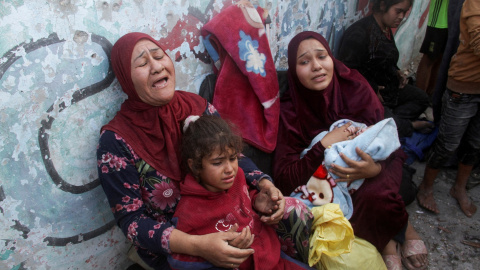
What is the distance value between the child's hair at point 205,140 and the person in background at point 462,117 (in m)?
1.88

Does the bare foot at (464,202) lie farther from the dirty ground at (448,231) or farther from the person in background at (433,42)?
the person in background at (433,42)

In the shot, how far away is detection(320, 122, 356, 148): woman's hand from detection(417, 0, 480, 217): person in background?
102 cm

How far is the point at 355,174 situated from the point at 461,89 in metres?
1.22

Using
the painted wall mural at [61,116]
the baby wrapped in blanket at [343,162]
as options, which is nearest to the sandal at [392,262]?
the baby wrapped in blanket at [343,162]

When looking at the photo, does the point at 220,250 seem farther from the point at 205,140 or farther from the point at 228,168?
the point at 205,140

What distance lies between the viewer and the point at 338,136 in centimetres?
242

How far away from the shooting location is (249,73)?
2.52m

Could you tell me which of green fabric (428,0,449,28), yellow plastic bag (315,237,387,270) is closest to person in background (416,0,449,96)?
green fabric (428,0,449,28)

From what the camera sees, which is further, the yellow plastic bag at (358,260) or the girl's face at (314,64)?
the girl's face at (314,64)

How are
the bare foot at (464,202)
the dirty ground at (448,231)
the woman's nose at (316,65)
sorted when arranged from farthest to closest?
the bare foot at (464,202) < the dirty ground at (448,231) < the woman's nose at (316,65)

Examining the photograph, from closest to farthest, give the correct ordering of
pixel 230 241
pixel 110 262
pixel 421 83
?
pixel 230 241, pixel 110 262, pixel 421 83

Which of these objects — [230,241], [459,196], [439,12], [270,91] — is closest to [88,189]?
[230,241]

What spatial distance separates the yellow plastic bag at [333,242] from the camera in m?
2.05

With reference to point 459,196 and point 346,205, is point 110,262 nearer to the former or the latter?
point 346,205
